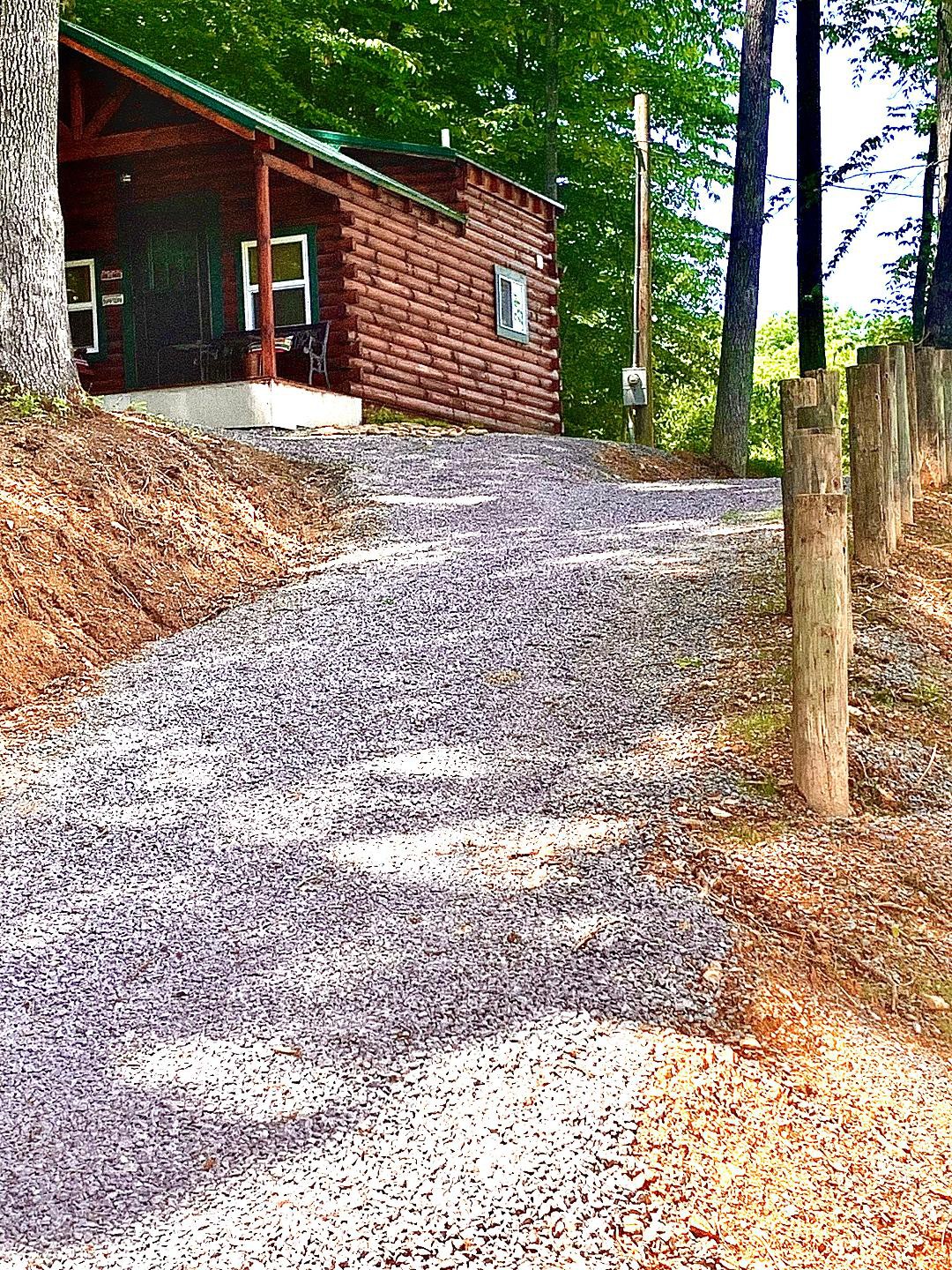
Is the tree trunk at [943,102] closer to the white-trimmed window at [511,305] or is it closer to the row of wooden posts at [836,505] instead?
the white-trimmed window at [511,305]

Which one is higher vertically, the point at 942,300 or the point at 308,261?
the point at 308,261

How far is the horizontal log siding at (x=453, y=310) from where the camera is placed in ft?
61.7

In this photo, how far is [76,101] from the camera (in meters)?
17.7

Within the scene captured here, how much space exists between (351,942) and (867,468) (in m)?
4.45

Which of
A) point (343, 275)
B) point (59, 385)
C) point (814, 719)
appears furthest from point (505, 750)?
point (343, 275)

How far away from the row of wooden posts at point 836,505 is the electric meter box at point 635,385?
11.1 metres

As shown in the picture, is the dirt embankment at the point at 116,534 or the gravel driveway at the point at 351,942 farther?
the dirt embankment at the point at 116,534

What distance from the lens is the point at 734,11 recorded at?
29.3m

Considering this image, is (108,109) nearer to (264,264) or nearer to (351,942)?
(264,264)

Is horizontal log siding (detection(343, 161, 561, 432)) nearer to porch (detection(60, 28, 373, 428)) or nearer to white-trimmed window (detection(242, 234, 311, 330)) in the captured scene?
porch (detection(60, 28, 373, 428))

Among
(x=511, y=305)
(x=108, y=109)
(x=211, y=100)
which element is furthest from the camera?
(x=511, y=305)

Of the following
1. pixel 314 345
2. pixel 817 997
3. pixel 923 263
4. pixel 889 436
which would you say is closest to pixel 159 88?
pixel 314 345

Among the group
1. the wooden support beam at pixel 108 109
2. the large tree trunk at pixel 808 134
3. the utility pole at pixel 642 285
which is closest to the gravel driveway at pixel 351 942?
the large tree trunk at pixel 808 134

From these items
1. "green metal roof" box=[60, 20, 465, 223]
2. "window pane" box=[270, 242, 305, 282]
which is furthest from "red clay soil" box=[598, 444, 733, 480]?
"green metal roof" box=[60, 20, 465, 223]
